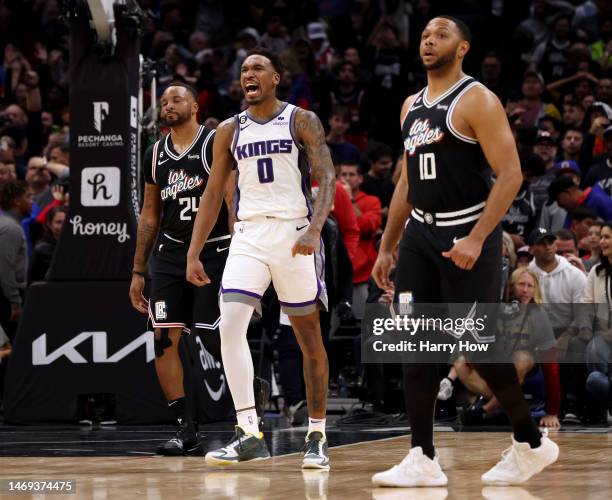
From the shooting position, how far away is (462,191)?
552 centimetres

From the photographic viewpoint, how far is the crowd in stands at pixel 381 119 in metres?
10.1

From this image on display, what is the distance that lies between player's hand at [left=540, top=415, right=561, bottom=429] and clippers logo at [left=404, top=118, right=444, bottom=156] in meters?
4.36

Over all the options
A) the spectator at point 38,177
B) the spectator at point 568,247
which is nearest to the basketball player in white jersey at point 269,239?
the spectator at point 568,247

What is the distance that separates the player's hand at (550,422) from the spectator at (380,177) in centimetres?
370

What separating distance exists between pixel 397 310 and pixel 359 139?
32.7 feet

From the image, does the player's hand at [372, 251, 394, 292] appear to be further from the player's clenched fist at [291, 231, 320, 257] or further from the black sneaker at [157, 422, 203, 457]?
the black sneaker at [157, 422, 203, 457]

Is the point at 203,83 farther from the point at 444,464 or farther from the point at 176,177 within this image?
the point at 444,464

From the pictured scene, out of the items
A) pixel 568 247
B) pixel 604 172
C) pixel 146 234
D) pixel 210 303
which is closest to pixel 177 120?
pixel 146 234

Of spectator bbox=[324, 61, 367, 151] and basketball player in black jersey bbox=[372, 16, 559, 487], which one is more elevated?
spectator bbox=[324, 61, 367, 151]

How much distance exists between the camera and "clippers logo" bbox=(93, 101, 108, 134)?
984cm

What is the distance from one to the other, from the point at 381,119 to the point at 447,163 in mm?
10221

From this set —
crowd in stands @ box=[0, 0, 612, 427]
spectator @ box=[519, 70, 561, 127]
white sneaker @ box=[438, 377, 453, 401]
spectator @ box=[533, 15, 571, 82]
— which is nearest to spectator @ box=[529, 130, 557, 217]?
crowd in stands @ box=[0, 0, 612, 427]

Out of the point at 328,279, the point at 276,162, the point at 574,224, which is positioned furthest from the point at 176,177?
the point at 574,224

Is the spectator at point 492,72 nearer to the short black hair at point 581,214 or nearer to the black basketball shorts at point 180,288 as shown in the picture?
the short black hair at point 581,214
